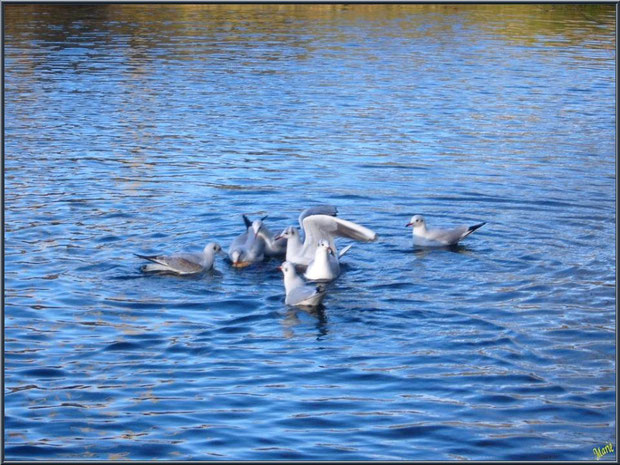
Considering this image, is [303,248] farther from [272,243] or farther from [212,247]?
[212,247]

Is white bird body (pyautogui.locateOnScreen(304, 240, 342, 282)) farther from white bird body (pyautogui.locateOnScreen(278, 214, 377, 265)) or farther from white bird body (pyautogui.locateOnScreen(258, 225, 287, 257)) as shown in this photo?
white bird body (pyautogui.locateOnScreen(258, 225, 287, 257))

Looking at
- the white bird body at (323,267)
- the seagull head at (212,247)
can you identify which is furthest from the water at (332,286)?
the seagull head at (212,247)

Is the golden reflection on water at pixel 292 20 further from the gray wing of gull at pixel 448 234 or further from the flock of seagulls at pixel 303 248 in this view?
the gray wing of gull at pixel 448 234

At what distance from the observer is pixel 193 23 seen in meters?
49.9

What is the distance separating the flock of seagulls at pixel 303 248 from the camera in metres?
13.4

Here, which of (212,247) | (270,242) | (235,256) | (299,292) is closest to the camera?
(299,292)

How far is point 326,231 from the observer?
571 inches

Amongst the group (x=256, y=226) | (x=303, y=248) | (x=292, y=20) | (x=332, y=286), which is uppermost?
(x=292, y=20)

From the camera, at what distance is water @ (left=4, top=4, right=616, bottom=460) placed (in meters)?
9.38

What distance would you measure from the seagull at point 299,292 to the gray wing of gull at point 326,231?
1.47m

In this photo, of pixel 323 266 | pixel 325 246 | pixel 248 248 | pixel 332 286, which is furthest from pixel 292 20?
pixel 332 286

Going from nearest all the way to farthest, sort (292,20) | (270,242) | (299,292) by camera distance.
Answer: (299,292), (270,242), (292,20)

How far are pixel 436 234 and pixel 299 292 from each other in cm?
321

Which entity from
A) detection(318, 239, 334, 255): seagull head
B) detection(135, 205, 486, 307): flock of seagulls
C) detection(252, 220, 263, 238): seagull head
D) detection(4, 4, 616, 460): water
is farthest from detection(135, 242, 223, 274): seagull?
detection(318, 239, 334, 255): seagull head
